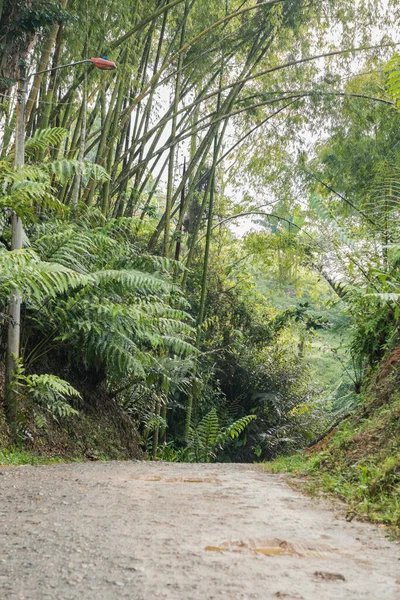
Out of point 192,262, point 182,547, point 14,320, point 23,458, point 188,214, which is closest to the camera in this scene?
point 182,547

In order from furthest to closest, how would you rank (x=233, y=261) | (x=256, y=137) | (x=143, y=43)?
(x=233, y=261) → (x=256, y=137) → (x=143, y=43)

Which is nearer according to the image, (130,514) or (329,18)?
(130,514)

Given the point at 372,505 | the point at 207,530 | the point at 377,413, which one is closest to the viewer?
the point at 207,530

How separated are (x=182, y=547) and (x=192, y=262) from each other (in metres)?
9.60

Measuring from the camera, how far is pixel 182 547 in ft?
6.29

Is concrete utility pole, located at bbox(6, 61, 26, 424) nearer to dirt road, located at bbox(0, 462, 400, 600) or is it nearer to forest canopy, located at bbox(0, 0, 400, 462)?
forest canopy, located at bbox(0, 0, 400, 462)

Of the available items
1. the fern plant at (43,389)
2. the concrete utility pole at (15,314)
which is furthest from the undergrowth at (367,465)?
the concrete utility pole at (15,314)

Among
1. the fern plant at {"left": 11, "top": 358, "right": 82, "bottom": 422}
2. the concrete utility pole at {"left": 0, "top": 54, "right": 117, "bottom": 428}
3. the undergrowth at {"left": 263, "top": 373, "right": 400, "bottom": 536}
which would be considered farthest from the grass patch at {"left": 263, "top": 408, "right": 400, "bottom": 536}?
the concrete utility pole at {"left": 0, "top": 54, "right": 117, "bottom": 428}

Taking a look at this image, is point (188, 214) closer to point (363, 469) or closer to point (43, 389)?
point (43, 389)

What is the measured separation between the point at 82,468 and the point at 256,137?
28.3ft

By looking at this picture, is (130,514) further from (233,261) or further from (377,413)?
(233,261)

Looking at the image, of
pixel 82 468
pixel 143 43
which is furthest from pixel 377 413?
pixel 143 43

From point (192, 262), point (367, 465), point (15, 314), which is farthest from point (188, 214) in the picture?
point (367, 465)

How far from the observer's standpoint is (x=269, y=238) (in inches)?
498
